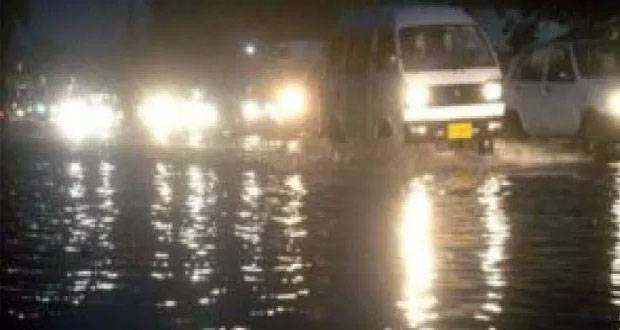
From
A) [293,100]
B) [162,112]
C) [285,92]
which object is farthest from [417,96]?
[162,112]

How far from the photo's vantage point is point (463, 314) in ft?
33.7

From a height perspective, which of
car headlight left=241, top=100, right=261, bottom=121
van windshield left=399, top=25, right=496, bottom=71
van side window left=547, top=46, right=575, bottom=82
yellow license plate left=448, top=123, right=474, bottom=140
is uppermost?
van windshield left=399, top=25, right=496, bottom=71

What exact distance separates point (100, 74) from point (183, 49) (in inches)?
2121

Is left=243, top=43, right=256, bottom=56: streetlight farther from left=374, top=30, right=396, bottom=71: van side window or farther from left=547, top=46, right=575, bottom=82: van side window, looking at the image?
left=547, top=46, right=575, bottom=82: van side window

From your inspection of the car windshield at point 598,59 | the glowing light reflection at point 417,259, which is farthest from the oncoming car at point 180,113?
the glowing light reflection at point 417,259

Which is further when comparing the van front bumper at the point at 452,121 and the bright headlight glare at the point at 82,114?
the bright headlight glare at the point at 82,114

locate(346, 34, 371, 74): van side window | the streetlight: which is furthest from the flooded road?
the streetlight

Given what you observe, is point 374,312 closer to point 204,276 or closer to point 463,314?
point 463,314

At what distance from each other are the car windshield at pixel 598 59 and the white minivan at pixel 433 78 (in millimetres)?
1588

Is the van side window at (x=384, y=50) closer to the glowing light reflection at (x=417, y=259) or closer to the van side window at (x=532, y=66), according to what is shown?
the van side window at (x=532, y=66)

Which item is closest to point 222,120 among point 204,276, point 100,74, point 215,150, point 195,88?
point 195,88

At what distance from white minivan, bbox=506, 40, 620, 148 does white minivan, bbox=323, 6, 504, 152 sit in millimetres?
1381

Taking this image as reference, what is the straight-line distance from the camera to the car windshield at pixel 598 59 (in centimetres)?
2542

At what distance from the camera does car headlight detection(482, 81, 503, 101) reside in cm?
Answer: 2498
